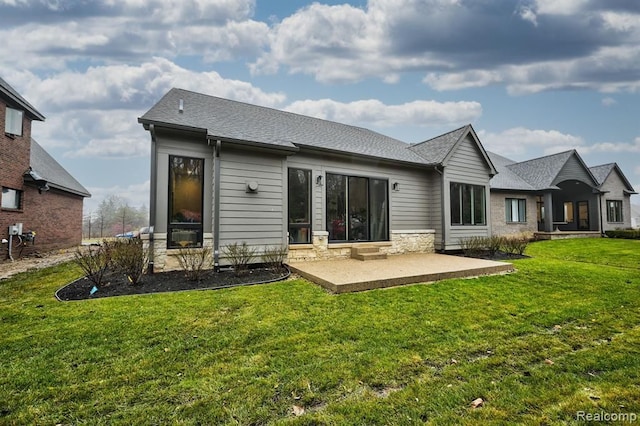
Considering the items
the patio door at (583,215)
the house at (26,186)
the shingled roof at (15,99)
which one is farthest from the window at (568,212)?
the shingled roof at (15,99)

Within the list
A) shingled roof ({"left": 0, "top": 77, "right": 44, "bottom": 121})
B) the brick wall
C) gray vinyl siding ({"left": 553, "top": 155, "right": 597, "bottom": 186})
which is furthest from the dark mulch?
gray vinyl siding ({"left": 553, "top": 155, "right": 597, "bottom": 186})

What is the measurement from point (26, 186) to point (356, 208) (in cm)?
1405

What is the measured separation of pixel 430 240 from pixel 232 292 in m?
8.05

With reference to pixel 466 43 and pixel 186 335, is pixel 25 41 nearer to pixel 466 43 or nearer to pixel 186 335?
pixel 186 335

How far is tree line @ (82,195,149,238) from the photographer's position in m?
26.9

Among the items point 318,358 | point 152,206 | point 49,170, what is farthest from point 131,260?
point 49,170

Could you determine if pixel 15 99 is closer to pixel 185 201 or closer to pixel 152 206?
pixel 152 206

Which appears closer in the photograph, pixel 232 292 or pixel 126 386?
pixel 126 386

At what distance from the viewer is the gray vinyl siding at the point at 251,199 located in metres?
7.03

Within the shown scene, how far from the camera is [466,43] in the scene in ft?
35.6

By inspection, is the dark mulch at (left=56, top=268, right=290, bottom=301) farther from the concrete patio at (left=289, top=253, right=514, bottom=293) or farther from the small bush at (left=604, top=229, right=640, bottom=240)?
the small bush at (left=604, top=229, right=640, bottom=240)

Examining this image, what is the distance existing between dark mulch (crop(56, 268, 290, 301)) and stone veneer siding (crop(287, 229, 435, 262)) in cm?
126

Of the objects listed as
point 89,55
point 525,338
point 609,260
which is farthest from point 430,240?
point 89,55

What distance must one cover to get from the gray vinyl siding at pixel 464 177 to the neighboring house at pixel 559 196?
5406 mm
